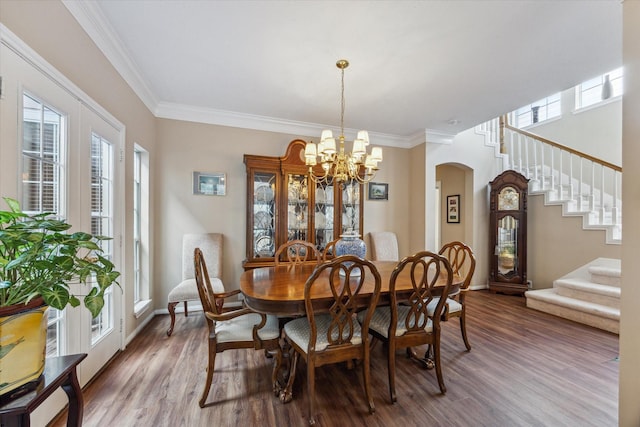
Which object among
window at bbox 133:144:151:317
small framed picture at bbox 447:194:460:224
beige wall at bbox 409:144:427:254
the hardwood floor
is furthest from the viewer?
small framed picture at bbox 447:194:460:224

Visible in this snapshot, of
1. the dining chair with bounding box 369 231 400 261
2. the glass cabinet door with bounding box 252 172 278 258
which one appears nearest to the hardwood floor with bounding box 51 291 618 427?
the glass cabinet door with bounding box 252 172 278 258

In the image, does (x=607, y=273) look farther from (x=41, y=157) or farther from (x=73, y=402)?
(x=41, y=157)

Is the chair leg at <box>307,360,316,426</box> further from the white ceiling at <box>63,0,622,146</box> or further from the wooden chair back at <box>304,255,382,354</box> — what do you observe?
the white ceiling at <box>63,0,622,146</box>

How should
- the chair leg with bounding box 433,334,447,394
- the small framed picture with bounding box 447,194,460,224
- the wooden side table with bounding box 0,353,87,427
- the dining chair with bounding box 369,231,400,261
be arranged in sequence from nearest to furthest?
the wooden side table with bounding box 0,353,87,427
the chair leg with bounding box 433,334,447,394
the dining chair with bounding box 369,231,400,261
the small framed picture with bounding box 447,194,460,224

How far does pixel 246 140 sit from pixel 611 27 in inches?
143

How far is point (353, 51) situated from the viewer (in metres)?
2.21

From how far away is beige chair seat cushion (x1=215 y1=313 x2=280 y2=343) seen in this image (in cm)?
A: 179

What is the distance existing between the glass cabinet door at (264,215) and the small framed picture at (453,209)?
352 cm

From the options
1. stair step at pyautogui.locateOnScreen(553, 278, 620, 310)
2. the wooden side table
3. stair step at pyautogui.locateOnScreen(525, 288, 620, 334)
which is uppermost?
the wooden side table

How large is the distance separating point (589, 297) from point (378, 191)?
297 centimetres

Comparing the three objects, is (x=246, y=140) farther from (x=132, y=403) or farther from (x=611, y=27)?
(x=611, y=27)

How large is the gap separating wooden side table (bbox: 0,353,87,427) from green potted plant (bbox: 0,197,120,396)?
0.14 ft

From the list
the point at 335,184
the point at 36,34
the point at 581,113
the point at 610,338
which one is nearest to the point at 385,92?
the point at 335,184

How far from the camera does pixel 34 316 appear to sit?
838 millimetres
